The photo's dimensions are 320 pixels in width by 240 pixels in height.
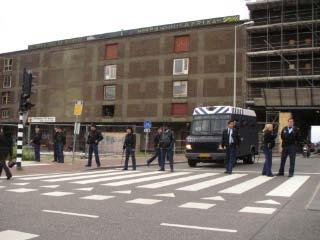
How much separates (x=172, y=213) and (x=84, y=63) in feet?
202

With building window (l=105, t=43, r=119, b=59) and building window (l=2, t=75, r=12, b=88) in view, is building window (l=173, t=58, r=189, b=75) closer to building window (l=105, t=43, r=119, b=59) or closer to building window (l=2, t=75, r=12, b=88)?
building window (l=105, t=43, r=119, b=59)

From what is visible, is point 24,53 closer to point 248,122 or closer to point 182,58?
point 182,58

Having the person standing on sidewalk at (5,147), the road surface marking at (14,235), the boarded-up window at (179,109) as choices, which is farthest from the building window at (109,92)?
the road surface marking at (14,235)

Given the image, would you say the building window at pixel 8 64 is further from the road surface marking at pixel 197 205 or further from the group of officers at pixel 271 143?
the road surface marking at pixel 197 205

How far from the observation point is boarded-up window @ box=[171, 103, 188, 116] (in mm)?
59688

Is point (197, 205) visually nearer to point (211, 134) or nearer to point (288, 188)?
point (288, 188)

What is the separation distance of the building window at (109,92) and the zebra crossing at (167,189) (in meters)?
51.0

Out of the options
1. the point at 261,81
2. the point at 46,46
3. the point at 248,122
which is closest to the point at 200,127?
the point at 248,122

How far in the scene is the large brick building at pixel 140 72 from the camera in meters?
57.8

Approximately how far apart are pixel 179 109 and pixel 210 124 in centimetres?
3843

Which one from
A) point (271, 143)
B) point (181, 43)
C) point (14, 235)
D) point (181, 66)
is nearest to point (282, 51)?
point (181, 66)

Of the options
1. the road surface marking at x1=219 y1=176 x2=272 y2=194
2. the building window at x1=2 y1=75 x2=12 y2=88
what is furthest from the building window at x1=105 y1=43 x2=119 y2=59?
the road surface marking at x1=219 y1=176 x2=272 y2=194

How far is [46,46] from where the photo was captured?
73.2m

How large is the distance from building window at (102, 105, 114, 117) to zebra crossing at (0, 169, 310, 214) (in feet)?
168
